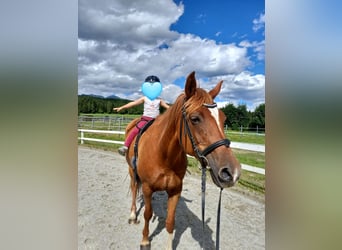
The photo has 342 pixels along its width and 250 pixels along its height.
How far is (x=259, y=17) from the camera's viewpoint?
1538 millimetres

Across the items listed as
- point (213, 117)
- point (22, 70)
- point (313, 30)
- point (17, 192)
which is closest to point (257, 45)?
point (213, 117)

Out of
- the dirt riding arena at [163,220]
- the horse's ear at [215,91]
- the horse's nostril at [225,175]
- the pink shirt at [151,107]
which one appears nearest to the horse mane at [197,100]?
the horse's ear at [215,91]

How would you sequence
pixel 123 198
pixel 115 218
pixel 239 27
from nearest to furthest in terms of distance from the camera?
pixel 239 27, pixel 115 218, pixel 123 198

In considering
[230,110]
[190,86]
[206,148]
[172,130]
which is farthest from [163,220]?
[190,86]

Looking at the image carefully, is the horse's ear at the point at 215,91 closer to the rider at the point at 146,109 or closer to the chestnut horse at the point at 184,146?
the chestnut horse at the point at 184,146

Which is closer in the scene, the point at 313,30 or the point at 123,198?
the point at 313,30

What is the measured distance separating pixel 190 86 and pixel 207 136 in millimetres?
329

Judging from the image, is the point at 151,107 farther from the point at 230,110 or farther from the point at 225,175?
the point at 225,175

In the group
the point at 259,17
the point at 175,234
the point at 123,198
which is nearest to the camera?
the point at 259,17

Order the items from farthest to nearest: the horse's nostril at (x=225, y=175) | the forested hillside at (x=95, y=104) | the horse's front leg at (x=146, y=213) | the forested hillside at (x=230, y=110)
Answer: the forested hillside at (x=95, y=104)
the horse's front leg at (x=146, y=213)
the forested hillside at (x=230, y=110)
the horse's nostril at (x=225, y=175)

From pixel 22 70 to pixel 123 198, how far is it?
271 cm

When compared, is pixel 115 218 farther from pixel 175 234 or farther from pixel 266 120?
pixel 266 120

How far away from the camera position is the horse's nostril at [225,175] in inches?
41.4
